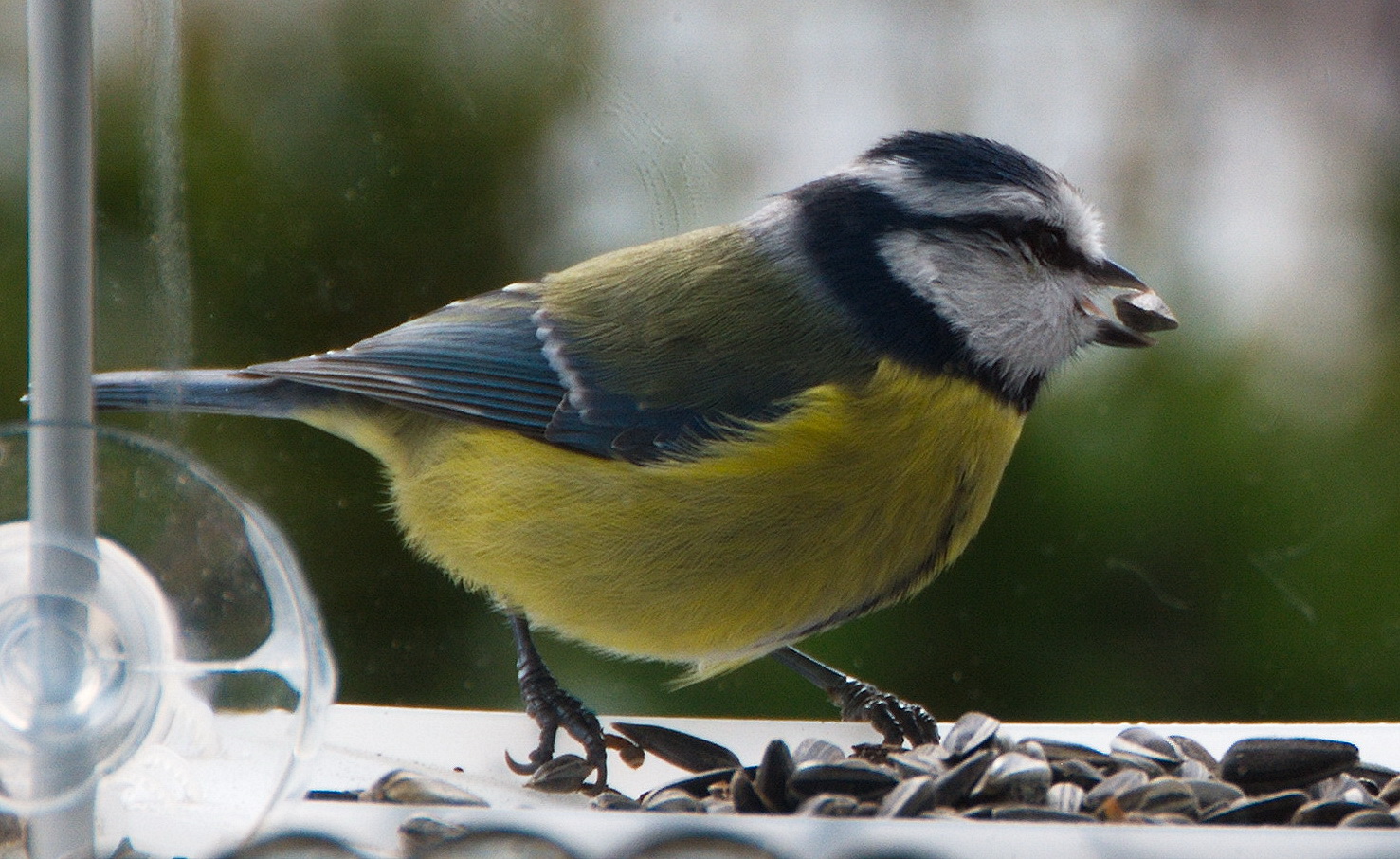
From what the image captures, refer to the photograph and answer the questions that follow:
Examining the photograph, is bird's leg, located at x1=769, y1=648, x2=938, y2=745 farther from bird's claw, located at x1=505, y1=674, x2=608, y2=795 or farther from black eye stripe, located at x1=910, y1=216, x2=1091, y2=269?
black eye stripe, located at x1=910, y1=216, x2=1091, y2=269

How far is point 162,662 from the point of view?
700 millimetres

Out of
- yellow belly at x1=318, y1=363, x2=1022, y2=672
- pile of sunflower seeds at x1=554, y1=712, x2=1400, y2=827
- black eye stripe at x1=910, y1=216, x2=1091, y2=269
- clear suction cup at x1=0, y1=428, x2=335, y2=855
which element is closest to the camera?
clear suction cup at x1=0, y1=428, x2=335, y2=855

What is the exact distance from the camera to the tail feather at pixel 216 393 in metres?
1.10

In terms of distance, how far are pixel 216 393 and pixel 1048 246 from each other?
732 mm

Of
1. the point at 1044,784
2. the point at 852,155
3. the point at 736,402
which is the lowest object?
the point at 1044,784

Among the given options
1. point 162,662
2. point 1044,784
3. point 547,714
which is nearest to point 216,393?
point 547,714

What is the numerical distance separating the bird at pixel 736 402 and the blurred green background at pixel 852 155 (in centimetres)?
6

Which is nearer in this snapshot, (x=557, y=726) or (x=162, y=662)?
(x=162, y=662)

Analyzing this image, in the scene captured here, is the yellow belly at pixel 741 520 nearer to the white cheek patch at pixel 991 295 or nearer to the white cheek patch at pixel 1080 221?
the white cheek patch at pixel 991 295

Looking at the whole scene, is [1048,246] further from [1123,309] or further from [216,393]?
[216,393]

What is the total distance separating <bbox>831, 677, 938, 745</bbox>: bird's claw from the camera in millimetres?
1188

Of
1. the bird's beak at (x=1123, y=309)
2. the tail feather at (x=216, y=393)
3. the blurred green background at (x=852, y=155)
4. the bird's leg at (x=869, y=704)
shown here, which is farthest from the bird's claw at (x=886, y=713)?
the tail feather at (x=216, y=393)

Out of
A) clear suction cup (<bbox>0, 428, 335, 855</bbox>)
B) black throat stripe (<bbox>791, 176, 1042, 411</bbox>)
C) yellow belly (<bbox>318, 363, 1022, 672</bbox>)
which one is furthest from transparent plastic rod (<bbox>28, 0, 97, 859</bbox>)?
black throat stripe (<bbox>791, 176, 1042, 411</bbox>)

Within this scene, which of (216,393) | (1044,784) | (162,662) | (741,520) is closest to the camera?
(162,662)
